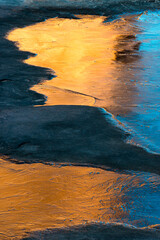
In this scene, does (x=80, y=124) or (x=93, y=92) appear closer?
(x=80, y=124)

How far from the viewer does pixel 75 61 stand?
23.7 ft

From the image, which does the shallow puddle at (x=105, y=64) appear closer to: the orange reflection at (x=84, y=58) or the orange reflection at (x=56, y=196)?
the orange reflection at (x=84, y=58)

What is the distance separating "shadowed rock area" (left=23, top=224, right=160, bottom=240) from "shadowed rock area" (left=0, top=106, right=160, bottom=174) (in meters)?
0.87

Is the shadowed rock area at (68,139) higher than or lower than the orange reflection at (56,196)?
higher

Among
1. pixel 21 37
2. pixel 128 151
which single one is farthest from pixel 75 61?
pixel 128 151

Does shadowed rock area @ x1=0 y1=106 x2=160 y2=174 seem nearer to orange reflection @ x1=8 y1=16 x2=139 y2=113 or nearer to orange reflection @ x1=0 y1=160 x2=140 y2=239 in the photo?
orange reflection @ x1=0 y1=160 x2=140 y2=239

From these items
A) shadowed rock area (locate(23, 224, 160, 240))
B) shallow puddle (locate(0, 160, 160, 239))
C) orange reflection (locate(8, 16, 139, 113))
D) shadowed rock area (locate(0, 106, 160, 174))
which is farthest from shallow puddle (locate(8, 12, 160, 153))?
shadowed rock area (locate(23, 224, 160, 240))

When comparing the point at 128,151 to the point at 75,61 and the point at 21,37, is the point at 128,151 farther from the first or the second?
the point at 21,37

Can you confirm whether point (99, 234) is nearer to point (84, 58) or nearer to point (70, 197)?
point (70, 197)

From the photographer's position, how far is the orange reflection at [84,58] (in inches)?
209

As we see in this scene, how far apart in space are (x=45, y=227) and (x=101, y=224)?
395 millimetres

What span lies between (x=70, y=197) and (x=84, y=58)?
189 inches

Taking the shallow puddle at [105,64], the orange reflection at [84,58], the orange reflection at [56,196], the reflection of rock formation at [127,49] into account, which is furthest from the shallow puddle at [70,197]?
the reflection of rock formation at [127,49]

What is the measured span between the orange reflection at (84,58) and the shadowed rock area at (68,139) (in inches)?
21.3
